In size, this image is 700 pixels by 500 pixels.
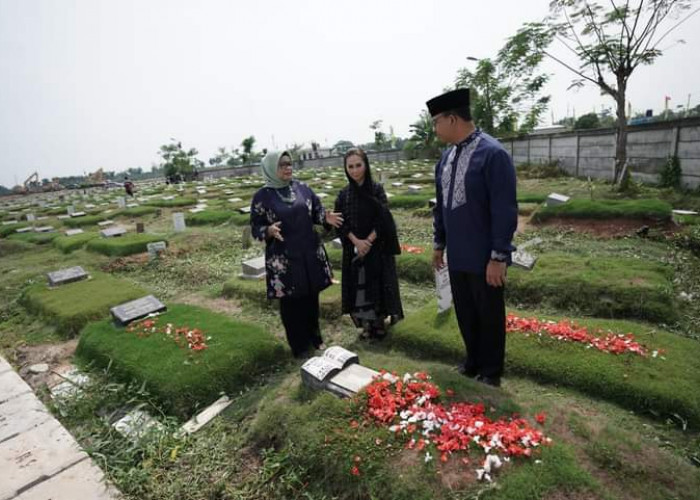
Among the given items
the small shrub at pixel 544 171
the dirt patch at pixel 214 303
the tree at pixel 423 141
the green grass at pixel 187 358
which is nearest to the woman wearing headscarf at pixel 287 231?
the green grass at pixel 187 358

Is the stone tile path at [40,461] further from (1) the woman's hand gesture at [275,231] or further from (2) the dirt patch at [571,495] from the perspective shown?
(2) the dirt patch at [571,495]

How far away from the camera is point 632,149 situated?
13281mm

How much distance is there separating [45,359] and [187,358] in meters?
2.16

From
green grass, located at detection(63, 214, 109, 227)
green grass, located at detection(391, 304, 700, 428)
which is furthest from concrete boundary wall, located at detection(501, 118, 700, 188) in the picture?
green grass, located at detection(63, 214, 109, 227)

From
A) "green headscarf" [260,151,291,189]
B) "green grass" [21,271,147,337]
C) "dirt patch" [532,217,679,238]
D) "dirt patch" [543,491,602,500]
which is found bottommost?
"dirt patch" [532,217,679,238]

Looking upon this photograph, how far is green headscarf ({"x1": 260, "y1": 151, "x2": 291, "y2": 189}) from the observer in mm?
3666

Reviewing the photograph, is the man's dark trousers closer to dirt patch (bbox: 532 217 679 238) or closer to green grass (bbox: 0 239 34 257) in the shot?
dirt patch (bbox: 532 217 679 238)

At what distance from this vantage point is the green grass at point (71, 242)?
1059 centimetres

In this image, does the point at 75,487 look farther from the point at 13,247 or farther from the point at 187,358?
the point at 13,247

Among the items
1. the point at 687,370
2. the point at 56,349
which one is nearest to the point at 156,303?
the point at 56,349

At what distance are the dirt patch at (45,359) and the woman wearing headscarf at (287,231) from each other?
265 centimetres

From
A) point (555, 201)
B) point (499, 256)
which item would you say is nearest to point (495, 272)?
point (499, 256)

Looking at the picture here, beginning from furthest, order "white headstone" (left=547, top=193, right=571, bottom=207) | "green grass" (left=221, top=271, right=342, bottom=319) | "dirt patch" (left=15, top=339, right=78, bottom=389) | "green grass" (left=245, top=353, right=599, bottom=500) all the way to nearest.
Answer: "white headstone" (left=547, top=193, right=571, bottom=207), "green grass" (left=221, top=271, right=342, bottom=319), "dirt patch" (left=15, top=339, right=78, bottom=389), "green grass" (left=245, top=353, right=599, bottom=500)

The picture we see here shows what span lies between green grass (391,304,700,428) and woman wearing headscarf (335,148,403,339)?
1.59ft
